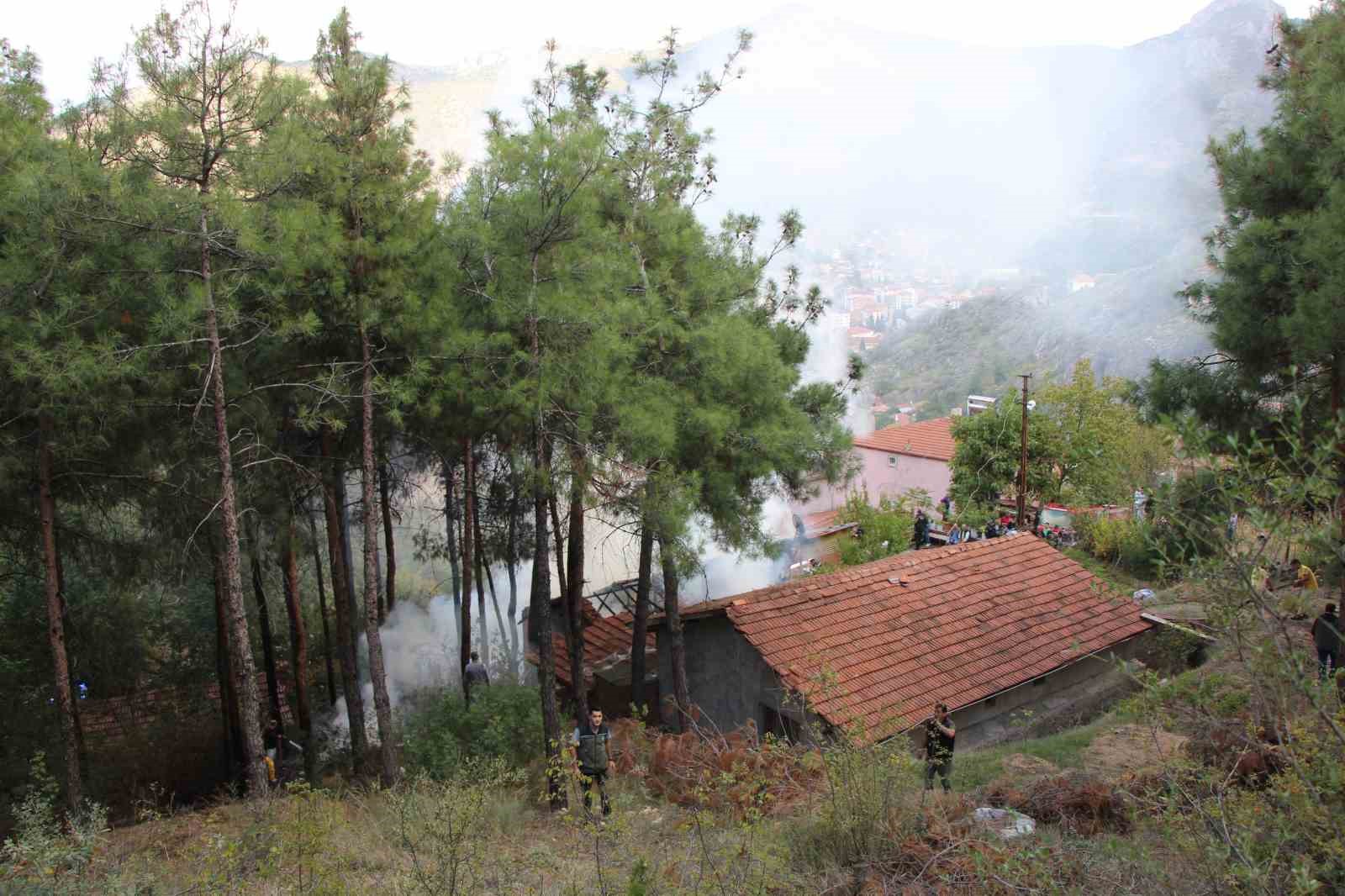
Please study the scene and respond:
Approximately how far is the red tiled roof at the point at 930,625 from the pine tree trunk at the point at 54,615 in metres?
9.19

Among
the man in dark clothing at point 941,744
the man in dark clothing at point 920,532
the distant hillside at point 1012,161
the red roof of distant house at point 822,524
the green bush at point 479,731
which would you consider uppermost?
the distant hillside at point 1012,161

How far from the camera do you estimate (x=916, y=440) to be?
4847cm

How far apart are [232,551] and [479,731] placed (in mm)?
4681

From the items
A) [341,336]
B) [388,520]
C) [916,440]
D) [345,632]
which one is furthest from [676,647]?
[916,440]

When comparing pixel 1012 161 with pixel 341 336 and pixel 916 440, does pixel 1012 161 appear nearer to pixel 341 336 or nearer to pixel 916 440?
pixel 916 440

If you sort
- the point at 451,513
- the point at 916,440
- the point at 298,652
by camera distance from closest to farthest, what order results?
the point at 298,652, the point at 451,513, the point at 916,440

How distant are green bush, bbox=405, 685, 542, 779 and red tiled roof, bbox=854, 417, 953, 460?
3291cm

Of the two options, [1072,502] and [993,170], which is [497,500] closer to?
[1072,502]

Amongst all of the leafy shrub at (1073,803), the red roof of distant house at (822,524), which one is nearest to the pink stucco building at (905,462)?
the red roof of distant house at (822,524)

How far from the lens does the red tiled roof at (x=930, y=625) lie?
575 inches

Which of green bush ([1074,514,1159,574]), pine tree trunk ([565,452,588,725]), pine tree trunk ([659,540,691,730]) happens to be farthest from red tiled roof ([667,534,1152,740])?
green bush ([1074,514,1159,574])

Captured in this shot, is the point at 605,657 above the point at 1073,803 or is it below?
below

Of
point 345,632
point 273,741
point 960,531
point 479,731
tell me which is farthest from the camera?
point 960,531

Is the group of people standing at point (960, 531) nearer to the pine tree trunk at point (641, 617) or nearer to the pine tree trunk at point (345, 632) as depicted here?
the pine tree trunk at point (641, 617)
